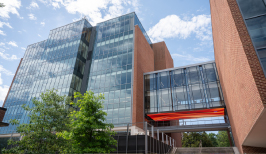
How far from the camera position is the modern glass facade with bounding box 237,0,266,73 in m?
8.92

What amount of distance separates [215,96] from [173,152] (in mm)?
10829

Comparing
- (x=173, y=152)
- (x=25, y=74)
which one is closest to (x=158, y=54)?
(x=173, y=152)

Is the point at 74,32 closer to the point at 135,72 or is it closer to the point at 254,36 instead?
the point at 135,72

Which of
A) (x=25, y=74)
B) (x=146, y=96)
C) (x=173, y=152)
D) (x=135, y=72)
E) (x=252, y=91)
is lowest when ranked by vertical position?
(x=173, y=152)

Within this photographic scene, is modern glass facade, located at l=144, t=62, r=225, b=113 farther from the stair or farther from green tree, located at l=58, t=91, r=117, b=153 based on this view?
green tree, located at l=58, t=91, r=117, b=153

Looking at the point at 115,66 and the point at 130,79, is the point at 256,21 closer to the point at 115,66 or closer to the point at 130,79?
the point at 130,79

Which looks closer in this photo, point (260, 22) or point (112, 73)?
point (260, 22)

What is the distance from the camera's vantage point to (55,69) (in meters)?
38.3

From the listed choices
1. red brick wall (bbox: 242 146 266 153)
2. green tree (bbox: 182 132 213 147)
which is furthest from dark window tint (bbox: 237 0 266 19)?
green tree (bbox: 182 132 213 147)

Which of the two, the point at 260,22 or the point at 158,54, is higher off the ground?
the point at 158,54

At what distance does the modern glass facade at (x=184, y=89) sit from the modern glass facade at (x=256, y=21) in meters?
18.8

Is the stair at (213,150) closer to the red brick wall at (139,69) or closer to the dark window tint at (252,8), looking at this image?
the red brick wall at (139,69)

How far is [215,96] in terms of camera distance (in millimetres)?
27062

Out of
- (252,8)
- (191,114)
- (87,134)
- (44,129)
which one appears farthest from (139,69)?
(252,8)
